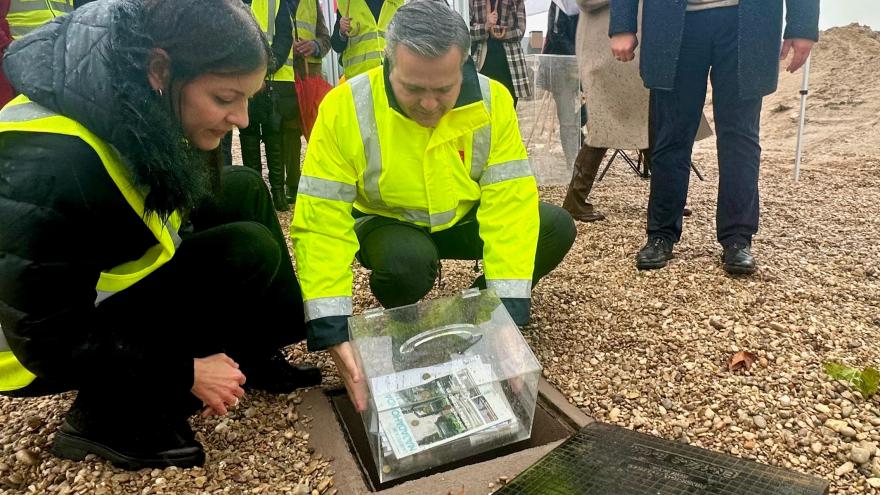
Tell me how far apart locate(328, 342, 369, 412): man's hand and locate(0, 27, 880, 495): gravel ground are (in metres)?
0.19

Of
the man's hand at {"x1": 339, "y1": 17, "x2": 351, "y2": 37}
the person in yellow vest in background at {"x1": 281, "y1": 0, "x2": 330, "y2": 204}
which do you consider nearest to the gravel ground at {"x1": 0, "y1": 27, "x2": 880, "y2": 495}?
the person in yellow vest in background at {"x1": 281, "y1": 0, "x2": 330, "y2": 204}

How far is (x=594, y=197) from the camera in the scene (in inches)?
177

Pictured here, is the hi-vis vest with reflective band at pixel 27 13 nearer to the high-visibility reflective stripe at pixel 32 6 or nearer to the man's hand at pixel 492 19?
the high-visibility reflective stripe at pixel 32 6

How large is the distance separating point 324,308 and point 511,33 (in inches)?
124

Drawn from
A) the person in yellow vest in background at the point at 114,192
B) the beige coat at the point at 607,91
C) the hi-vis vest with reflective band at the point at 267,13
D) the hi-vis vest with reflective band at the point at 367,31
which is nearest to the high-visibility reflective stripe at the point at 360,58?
the hi-vis vest with reflective band at the point at 367,31

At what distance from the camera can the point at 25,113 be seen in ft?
3.75

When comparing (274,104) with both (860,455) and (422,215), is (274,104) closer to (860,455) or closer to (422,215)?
(422,215)

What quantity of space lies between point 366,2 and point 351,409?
9.60 ft

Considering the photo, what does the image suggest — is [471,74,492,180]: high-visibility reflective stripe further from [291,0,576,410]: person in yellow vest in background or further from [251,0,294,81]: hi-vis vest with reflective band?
[251,0,294,81]: hi-vis vest with reflective band

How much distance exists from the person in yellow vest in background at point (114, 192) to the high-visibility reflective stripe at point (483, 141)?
2.38 feet

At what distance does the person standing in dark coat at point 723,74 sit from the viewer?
2.49 metres

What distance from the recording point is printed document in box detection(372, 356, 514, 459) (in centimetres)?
149

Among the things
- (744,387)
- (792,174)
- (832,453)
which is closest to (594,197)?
(792,174)

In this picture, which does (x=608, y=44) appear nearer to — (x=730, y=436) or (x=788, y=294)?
(x=788, y=294)
